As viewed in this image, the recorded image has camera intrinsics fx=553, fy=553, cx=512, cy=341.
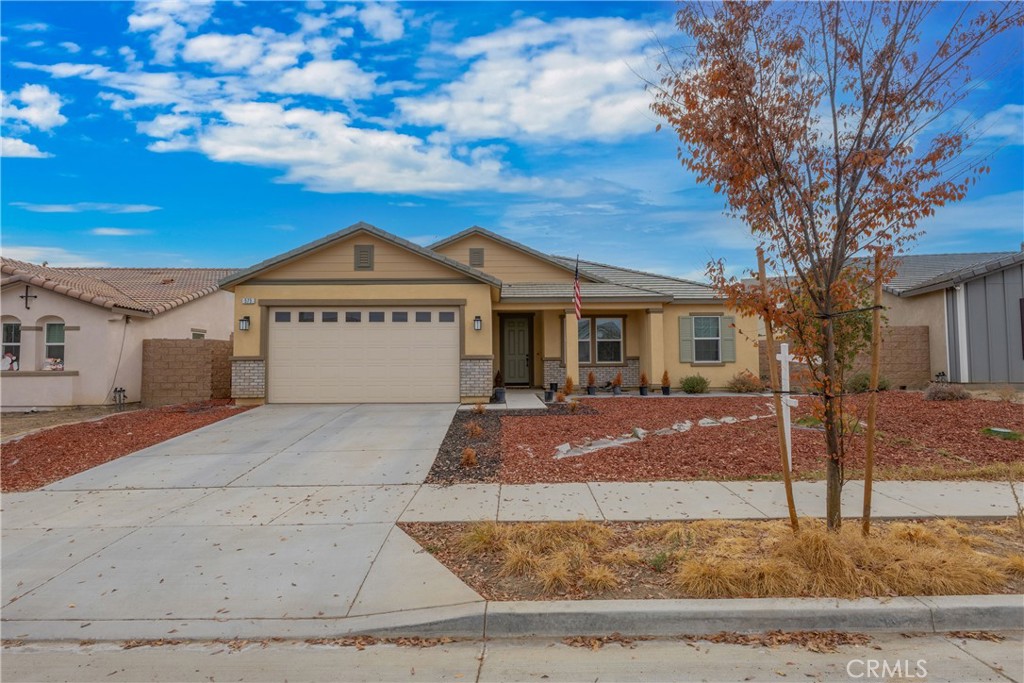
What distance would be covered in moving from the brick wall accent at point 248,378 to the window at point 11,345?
20.6 feet

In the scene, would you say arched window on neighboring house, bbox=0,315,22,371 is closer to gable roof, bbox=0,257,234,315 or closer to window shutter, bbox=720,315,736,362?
gable roof, bbox=0,257,234,315

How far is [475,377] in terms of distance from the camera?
1465 cm

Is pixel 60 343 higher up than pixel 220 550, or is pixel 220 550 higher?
pixel 60 343

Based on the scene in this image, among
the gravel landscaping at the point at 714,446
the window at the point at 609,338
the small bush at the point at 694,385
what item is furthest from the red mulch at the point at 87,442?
the small bush at the point at 694,385

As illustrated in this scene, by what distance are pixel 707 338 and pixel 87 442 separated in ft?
52.5

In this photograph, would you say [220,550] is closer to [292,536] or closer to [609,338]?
[292,536]

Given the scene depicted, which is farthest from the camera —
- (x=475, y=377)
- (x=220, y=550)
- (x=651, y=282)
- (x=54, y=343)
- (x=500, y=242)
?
(x=651, y=282)

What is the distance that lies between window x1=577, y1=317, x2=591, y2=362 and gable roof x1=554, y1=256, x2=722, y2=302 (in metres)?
1.87

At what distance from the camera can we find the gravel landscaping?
7.17 m

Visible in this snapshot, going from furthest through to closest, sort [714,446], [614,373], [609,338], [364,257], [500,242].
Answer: [500,242]
[609,338]
[614,373]
[364,257]
[714,446]

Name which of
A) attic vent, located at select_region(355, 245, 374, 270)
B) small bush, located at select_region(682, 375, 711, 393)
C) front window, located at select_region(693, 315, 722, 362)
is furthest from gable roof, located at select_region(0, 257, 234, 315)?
front window, located at select_region(693, 315, 722, 362)

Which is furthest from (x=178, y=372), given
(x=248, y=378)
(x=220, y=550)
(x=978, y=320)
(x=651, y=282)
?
(x=978, y=320)

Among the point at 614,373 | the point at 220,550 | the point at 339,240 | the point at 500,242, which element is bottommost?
the point at 220,550

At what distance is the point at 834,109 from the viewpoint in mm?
4348
